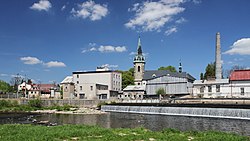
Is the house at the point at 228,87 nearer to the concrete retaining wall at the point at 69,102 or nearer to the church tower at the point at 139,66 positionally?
the concrete retaining wall at the point at 69,102

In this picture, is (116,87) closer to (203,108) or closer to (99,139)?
(203,108)

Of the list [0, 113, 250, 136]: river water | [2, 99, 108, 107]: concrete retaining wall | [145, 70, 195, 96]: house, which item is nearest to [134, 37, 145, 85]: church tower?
[145, 70, 195, 96]: house

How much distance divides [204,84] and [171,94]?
42.4 ft

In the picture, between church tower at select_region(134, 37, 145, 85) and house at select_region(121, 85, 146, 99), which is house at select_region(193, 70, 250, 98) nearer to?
house at select_region(121, 85, 146, 99)

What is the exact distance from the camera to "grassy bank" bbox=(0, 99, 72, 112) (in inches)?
1871

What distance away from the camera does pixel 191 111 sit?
35.0 m

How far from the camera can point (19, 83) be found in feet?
330

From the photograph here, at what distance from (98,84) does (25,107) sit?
22.7m

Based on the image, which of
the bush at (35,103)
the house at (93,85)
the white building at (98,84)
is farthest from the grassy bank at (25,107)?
the white building at (98,84)

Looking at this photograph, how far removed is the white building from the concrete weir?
21.0 meters

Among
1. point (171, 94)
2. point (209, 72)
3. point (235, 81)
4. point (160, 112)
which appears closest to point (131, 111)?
point (160, 112)

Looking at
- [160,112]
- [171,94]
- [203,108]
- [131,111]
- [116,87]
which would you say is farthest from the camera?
[116,87]

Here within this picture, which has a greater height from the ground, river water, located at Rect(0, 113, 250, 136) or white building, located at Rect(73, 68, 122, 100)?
white building, located at Rect(73, 68, 122, 100)

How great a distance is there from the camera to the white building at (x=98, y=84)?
2635 inches
